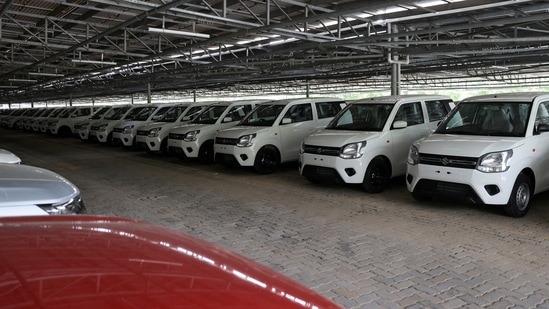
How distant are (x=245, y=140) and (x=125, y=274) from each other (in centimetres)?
948

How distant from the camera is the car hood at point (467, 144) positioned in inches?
265

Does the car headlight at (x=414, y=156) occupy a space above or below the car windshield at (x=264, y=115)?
below

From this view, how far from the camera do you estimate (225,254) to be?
215 centimetres

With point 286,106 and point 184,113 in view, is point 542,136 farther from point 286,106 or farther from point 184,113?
point 184,113

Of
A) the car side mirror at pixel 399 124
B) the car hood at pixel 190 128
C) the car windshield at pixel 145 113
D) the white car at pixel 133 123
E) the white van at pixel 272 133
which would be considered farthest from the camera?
the car windshield at pixel 145 113

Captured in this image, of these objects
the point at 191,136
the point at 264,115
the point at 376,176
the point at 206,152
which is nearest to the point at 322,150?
the point at 376,176

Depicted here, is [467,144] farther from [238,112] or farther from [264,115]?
[238,112]

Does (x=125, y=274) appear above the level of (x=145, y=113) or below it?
below

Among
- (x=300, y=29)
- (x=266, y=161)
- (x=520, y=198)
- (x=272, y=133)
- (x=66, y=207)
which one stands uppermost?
(x=300, y=29)

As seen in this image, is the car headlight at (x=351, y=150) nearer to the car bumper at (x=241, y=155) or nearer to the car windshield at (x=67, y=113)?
the car bumper at (x=241, y=155)

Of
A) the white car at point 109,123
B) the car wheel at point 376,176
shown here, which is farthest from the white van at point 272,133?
the white car at point 109,123

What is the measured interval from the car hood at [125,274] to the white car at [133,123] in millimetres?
14963

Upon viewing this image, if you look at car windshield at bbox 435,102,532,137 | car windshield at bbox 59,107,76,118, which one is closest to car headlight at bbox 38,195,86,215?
car windshield at bbox 435,102,532,137

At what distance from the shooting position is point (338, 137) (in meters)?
8.91
